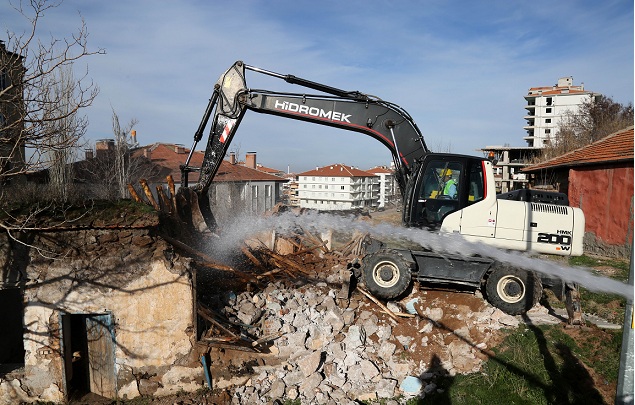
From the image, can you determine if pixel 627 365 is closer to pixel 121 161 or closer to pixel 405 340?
pixel 405 340

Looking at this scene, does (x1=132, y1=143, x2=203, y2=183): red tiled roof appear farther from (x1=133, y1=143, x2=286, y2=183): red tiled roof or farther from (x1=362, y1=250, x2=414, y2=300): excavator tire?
(x1=362, y1=250, x2=414, y2=300): excavator tire

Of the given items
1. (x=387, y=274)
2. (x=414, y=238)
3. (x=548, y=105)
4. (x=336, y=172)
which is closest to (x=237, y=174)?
(x=414, y=238)

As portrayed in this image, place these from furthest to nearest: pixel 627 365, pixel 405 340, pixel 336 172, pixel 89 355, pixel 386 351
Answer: pixel 336 172, pixel 405 340, pixel 386 351, pixel 89 355, pixel 627 365

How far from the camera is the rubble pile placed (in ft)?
25.8

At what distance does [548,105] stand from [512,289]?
7306 cm

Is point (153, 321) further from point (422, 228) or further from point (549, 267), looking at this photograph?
point (549, 267)

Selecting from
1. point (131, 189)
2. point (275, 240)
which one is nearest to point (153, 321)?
point (131, 189)

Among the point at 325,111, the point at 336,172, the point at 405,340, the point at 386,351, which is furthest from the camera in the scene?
the point at 336,172

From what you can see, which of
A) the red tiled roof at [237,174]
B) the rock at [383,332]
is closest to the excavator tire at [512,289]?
the rock at [383,332]

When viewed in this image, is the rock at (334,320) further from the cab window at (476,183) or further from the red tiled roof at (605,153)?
the red tiled roof at (605,153)

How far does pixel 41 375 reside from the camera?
8.09 meters

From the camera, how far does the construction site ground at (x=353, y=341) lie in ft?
25.8

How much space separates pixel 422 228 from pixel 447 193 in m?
0.88

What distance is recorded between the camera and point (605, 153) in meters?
15.9
